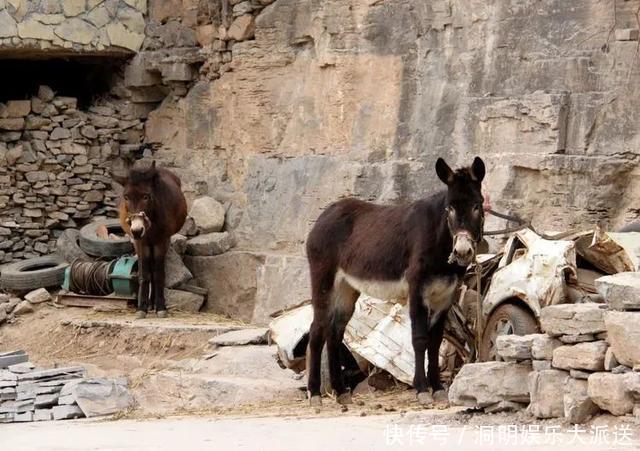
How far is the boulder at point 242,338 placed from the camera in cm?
1653

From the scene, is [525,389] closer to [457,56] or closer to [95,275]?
[457,56]

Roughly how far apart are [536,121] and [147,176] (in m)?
5.17

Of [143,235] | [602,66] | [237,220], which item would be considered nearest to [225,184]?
[237,220]

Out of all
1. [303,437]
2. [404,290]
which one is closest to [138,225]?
[404,290]

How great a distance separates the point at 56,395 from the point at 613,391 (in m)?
7.44

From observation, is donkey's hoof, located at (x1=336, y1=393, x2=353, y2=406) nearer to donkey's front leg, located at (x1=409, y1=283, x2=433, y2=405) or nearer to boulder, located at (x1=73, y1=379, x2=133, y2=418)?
donkey's front leg, located at (x1=409, y1=283, x2=433, y2=405)

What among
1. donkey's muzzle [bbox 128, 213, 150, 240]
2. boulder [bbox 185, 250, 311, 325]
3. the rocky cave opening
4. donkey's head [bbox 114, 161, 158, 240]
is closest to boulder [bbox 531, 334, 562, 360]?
boulder [bbox 185, 250, 311, 325]

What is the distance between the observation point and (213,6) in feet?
66.4

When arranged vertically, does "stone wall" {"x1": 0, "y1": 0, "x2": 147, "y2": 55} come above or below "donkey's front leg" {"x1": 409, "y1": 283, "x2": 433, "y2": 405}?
above

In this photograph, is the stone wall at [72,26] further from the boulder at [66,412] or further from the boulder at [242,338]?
the boulder at [66,412]

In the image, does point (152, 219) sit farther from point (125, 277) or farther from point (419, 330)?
point (419, 330)

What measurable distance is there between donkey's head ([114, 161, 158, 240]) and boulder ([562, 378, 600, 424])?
358 inches

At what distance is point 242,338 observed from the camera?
55.0 ft

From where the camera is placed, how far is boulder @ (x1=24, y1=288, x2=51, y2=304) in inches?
774
